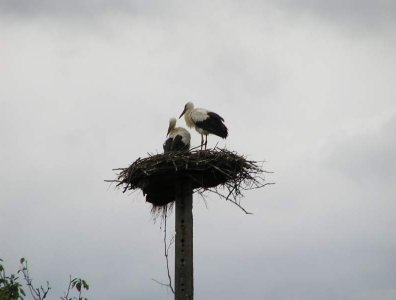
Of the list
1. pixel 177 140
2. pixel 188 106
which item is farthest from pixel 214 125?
pixel 188 106

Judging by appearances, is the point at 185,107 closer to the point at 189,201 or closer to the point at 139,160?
the point at 139,160

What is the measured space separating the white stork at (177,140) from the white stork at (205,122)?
0.74ft

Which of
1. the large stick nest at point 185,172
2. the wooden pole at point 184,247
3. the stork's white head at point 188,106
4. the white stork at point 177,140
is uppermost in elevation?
the stork's white head at point 188,106

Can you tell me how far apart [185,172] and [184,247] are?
1.20 m

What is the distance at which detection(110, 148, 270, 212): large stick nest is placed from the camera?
8.73m

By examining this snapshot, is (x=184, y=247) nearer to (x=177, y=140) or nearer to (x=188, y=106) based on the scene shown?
(x=177, y=140)

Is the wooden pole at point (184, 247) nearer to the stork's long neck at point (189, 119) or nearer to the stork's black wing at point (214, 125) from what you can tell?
the stork's black wing at point (214, 125)

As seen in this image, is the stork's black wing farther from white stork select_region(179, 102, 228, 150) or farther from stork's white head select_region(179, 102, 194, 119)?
stork's white head select_region(179, 102, 194, 119)

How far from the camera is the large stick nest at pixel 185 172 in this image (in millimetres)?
8734

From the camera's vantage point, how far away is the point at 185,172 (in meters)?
8.61

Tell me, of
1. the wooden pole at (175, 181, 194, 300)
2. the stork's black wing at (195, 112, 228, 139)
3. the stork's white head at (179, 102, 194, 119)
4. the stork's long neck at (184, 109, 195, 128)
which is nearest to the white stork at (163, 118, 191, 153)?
the stork's long neck at (184, 109, 195, 128)

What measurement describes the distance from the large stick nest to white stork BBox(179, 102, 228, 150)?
1953 millimetres

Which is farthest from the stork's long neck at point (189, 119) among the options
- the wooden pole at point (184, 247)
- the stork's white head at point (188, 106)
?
the wooden pole at point (184, 247)

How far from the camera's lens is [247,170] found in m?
9.48
